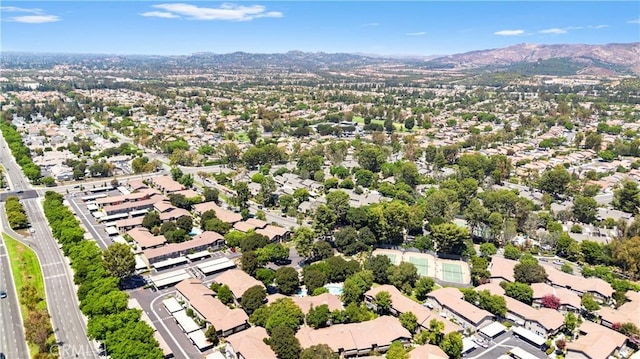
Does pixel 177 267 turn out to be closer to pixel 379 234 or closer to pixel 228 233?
pixel 228 233

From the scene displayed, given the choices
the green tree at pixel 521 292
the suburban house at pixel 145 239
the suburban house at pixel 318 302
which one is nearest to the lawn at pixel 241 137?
the suburban house at pixel 145 239

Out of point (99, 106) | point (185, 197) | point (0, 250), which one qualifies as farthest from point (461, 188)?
point (99, 106)

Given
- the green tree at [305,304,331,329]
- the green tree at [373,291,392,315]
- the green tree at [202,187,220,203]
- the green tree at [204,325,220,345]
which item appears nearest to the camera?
the green tree at [204,325,220,345]

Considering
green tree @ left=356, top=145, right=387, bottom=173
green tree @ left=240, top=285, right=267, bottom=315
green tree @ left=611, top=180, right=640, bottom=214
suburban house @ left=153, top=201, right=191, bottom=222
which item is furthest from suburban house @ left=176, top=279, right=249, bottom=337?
green tree @ left=611, top=180, right=640, bottom=214

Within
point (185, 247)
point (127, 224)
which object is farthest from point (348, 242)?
point (127, 224)

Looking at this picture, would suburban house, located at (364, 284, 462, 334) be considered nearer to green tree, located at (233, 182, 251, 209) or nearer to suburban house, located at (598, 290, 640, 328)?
suburban house, located at (598, 290, 640, 328)

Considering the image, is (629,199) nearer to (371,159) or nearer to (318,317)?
(371,159)

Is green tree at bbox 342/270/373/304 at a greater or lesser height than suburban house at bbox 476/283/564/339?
greater

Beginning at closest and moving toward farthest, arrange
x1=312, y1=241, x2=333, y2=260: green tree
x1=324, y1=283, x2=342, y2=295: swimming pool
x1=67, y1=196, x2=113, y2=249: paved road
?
x1=324, y1=283, x2=342, y2=295: swimming pool < x1=312, y1=241, x2=333, y2=260: green tree < x1=67, y1=196, x2=113, y2=249: paved road

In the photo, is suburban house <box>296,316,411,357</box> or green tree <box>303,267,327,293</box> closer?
suburban house <box>296,316,411,357</box>
